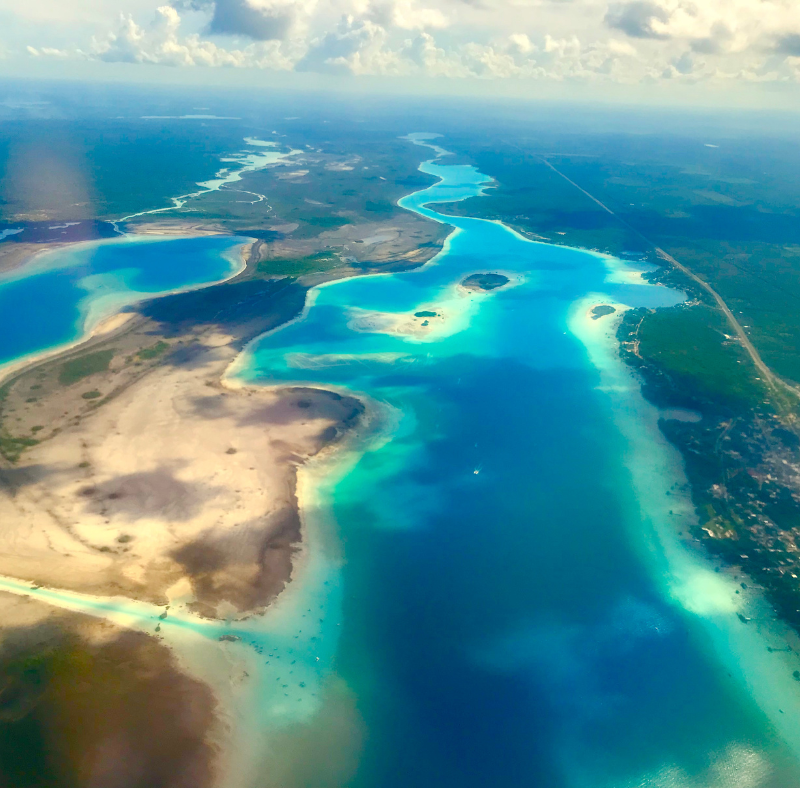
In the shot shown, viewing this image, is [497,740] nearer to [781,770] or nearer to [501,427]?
[781,770]

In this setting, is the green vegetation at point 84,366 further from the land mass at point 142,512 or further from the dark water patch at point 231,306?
the dark water patch at point 231,306

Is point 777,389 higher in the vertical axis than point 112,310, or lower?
higher

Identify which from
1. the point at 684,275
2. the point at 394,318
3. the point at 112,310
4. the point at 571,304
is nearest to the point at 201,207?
the point at 112,310

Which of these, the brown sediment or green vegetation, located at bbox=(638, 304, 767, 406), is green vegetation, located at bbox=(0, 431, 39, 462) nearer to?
the brown sediment

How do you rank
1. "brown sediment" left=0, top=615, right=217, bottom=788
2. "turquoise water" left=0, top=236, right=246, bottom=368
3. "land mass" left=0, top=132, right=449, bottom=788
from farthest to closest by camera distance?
"turquoise water" left=0, top=236, right=246, bottom=368 → "land mass" left=0, top=132, right=449, bottom=788 → "brown sediment" left=0, top=615, right=217, bottom=788

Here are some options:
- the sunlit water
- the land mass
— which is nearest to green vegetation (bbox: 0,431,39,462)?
the land mass
